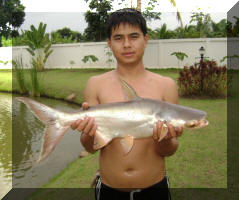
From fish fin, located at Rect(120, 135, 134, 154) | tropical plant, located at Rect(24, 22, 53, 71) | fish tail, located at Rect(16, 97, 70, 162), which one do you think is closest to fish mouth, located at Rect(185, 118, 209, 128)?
fish fin, located at Rect(120, 135, 134, 154)

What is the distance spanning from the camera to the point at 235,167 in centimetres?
489

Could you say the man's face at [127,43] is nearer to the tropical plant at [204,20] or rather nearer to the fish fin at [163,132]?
the fish fin at [163,132]

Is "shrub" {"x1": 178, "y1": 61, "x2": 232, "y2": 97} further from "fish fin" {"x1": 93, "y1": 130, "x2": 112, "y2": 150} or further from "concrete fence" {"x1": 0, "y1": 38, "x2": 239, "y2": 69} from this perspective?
"fish fin" {"x1": 93, "y1": 130, "x2": 112, "y2": 150}

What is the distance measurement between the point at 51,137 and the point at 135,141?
77 cm

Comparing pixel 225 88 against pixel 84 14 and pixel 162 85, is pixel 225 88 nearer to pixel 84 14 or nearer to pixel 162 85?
pixel 162 85

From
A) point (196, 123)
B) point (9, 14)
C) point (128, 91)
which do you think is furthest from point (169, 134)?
point (9, 14)

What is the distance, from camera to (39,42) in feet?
70.8

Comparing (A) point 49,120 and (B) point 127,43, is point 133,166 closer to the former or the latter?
(A) point 49,120

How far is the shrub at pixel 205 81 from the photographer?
10.7m

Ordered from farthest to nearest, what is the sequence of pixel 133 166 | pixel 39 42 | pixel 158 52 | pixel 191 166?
pixel 39 42 → pixel 158 52 → pixel 191 166 → pixel 133 166

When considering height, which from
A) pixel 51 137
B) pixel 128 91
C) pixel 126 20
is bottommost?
pixel 51 137

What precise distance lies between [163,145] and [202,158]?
3.32m

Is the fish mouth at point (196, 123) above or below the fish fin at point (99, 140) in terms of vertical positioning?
above

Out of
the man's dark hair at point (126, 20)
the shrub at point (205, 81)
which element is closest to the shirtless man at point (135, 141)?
the man's dark hair at point (126, 20)
